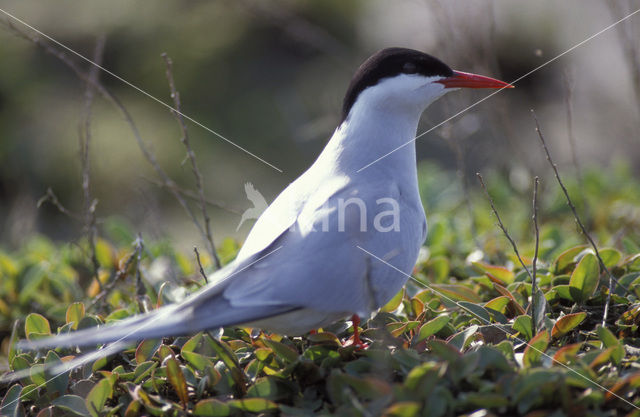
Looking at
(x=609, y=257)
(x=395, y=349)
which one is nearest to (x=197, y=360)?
(x=395, y=349)

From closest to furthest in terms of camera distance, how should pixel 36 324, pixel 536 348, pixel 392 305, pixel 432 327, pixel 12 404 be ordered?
1. pixel 536 348
2. pixel 12 404
3. pixel 432 327
4. pixel 36 324
5. pixel 392 305

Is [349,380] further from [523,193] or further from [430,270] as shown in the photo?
[523,193]

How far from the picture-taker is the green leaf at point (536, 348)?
7.02ft

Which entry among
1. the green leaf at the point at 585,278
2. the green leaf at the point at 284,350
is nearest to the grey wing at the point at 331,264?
the green leaf at the point at 284,350

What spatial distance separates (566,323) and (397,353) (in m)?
0.60

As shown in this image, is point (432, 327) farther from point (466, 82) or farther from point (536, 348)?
point (466, 82)

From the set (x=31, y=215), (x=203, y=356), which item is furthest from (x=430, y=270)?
(x=31, y=215)

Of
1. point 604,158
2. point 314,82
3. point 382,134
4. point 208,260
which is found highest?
point 314,82

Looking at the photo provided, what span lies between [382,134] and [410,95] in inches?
8.6

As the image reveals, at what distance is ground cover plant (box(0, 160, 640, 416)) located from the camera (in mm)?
1923

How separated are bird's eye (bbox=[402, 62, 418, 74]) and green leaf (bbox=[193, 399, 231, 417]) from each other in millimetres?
1526

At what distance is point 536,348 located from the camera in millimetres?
2160

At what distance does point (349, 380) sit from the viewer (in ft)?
6.52

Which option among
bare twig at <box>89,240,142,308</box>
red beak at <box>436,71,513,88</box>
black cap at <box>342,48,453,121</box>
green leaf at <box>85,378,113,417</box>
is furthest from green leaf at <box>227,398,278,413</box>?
red beak at <box>436,71,513,88</box>
